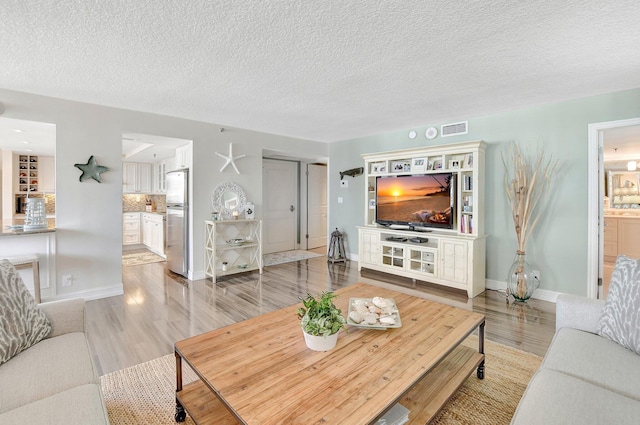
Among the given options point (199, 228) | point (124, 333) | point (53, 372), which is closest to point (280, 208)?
point (199, 228)

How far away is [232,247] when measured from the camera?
4645 millimetres

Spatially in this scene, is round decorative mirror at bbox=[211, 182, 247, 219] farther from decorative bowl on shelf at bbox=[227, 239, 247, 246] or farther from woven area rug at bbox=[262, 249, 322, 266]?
woven area rug at bbox=[262, 249, 322, 266]

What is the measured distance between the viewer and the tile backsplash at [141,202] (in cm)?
752

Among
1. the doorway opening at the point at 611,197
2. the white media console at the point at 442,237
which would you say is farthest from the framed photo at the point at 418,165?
the doorway opening at the point at 611,197

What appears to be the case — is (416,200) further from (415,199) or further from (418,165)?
(418,165)

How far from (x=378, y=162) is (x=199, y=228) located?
3.05m

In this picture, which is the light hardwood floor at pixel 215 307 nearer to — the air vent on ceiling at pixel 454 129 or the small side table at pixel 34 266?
the small side table at pixel 34 266

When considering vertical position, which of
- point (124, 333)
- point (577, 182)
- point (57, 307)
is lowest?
point (124, 333)

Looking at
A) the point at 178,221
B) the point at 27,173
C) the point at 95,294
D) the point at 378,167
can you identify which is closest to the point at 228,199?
the point at 178,221

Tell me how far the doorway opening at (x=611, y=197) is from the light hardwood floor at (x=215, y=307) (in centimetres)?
82

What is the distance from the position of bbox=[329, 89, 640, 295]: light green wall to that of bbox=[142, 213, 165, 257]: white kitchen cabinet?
555 centimetres

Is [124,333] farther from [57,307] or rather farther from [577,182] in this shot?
[577,182]

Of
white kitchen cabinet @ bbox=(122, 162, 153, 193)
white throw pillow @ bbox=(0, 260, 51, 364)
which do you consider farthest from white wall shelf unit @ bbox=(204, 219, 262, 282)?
white kitchen cabinet @ bbox=(122, 162, 153, 193)

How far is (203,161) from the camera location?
4523 millimetres
